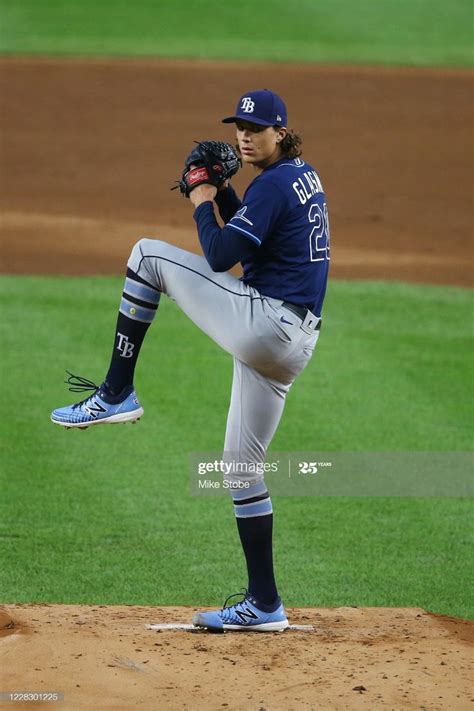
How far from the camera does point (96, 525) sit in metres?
7.26

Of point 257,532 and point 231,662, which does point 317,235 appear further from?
point 231,662

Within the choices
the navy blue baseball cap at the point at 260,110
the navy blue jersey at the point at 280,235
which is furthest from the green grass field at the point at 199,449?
the navy blue baseball cap at the point at 260,110

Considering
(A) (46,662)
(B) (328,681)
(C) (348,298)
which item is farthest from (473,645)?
(C) (348,298)

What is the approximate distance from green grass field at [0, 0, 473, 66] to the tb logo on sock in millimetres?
19656

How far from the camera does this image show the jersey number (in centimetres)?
514

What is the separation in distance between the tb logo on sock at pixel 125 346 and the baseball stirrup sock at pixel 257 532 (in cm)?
74

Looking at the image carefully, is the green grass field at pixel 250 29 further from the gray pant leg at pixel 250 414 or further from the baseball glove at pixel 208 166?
the gray pant leg at pixel 250 414

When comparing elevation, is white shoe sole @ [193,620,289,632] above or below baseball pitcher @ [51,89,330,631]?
below

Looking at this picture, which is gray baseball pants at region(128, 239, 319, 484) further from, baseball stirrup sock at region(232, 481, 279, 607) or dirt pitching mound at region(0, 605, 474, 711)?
dirt pitching mound at region(0, 605, 474, 711)

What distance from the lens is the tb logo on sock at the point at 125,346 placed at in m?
5.29

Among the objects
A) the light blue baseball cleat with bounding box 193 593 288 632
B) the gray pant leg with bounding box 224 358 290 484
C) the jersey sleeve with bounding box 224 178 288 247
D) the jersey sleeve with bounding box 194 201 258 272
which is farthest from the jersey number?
the light blue baseball cleat with bounding box 193 593 288 632

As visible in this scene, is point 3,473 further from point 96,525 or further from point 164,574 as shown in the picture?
point 164,574

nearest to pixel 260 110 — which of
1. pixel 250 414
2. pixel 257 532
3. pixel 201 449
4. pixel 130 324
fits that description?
pixel 130 324

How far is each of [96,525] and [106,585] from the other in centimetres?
78
